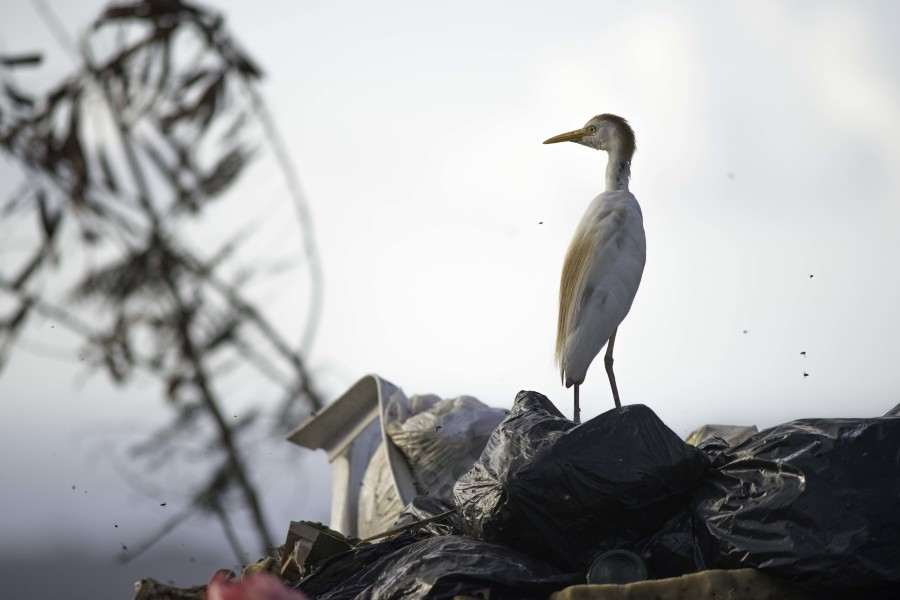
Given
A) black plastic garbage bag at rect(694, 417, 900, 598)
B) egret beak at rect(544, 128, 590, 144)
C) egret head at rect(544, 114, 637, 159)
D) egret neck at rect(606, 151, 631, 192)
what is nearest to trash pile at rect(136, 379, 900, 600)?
black plastic garbage bag at rect(694, 417, 900, 598)

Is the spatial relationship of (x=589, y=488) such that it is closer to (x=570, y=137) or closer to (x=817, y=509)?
(x=817, y=509)

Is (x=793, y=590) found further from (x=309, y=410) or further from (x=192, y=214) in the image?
(x=192, y=214)

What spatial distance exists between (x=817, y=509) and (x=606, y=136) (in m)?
2.40

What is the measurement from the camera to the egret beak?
4277 mm

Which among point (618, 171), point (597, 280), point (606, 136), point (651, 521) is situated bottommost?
point (651, 521)

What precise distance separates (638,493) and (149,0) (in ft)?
12.8

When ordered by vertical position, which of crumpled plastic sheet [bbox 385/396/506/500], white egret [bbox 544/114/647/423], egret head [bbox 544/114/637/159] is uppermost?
egret head [bbox 544/114/637/159]

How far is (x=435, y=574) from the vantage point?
2.16m

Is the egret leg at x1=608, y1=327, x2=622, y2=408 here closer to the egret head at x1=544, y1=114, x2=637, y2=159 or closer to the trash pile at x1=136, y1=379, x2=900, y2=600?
the egret head at x1=544, y1=114, x2=637, y2=159

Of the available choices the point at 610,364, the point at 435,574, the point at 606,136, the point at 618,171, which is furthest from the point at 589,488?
the point at 606,136

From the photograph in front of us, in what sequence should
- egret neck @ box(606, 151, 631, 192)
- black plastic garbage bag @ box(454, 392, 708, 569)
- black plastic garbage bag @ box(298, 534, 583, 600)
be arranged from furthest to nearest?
1. egret neck @ box(606, 151, 631, 192)
2. black plastic garbage bag @ box(454, 392, 708, 569)
3. black plastic garbage bag @ box(298, 534, 583, 600)

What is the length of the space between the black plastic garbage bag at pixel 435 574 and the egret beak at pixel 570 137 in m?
2.32

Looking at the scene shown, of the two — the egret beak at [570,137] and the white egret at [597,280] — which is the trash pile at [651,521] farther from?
the egret beak at [570,137]

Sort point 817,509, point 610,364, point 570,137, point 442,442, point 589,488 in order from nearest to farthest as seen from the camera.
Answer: point 817,509
point 589,488
point 442,442
point 610,364
point 570,137
